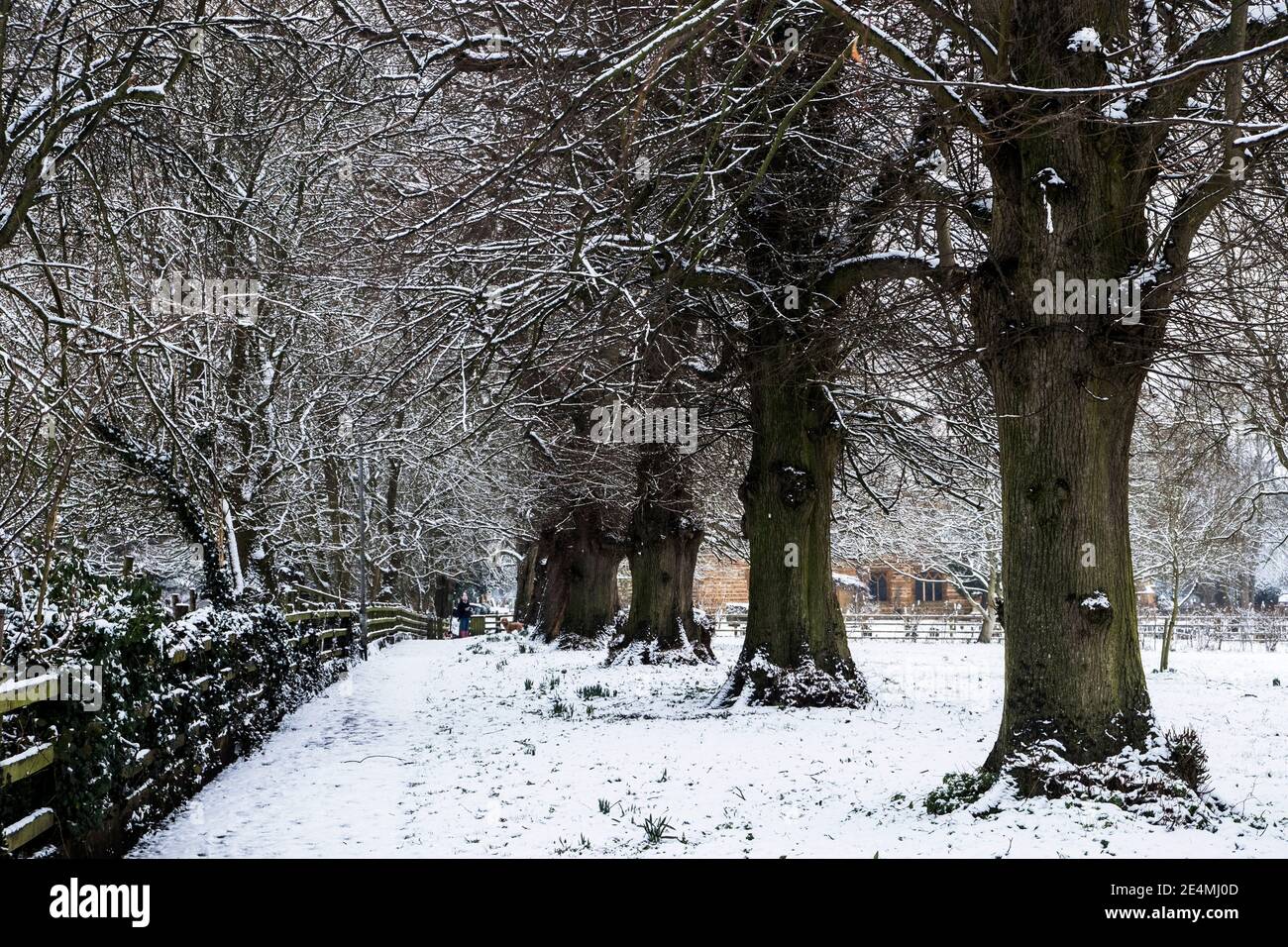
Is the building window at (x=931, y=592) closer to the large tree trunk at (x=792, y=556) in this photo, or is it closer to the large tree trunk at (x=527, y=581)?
the large tree trunk at (x=527, y=581)

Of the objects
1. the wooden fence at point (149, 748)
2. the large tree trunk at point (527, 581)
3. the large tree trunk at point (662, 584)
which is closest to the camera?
the wooden fence at point (149, 748)

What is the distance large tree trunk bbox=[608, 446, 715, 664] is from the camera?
63.4ft

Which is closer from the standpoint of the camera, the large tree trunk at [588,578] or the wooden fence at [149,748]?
the wooden fence at [149,748]

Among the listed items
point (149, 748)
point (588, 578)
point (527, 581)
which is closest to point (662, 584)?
point (588, 578)

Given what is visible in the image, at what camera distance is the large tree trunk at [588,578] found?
1043 inches

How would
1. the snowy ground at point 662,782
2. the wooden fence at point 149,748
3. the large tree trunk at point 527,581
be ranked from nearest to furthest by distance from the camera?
the wooden fence at point 149,748 < the snowy ground at point 662,782 < the large tree trunk at point 527,581

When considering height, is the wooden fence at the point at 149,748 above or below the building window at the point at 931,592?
above

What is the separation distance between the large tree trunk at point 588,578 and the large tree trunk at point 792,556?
43.6 ft

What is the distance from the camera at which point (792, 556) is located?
1260 centimetres

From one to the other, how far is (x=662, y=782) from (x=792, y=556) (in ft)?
15.4

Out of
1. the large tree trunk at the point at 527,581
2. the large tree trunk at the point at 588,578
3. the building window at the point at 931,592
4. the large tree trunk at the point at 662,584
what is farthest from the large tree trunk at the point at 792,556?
the building window at the point at 931,592

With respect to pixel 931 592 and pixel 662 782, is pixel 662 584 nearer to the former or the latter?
pixel 662 782
